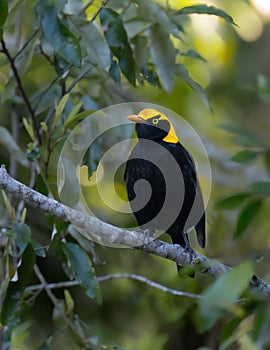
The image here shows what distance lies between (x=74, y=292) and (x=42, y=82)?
1.54 m

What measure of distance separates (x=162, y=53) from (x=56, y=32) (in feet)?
1.87

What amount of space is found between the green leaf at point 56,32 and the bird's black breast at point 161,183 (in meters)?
0.77

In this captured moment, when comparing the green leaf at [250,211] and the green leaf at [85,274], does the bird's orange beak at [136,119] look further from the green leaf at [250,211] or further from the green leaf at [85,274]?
the green leaf at [250,211]

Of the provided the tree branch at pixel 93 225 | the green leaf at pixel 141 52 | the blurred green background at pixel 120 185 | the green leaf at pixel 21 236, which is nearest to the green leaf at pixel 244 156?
the blurred green background at pixel 120 185

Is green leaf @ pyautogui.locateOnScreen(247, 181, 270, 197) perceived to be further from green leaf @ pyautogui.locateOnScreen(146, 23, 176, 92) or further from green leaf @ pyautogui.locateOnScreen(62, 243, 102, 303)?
green leaf @ pyautogui.locateOnScreen(146, 23, 176, 92)

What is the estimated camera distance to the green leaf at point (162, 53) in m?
3.75

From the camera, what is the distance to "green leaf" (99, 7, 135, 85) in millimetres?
3590

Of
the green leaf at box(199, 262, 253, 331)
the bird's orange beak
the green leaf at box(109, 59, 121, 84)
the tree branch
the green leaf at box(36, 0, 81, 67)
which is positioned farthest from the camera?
the bird's orange beak

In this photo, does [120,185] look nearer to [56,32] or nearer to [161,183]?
[161,183]

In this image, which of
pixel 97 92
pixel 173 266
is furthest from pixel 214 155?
pixel 97 92

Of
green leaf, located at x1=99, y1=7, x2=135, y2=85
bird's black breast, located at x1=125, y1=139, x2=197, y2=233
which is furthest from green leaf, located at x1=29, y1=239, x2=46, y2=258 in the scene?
green leaf, located at x1=99, y1=7, x2=135, y2=85

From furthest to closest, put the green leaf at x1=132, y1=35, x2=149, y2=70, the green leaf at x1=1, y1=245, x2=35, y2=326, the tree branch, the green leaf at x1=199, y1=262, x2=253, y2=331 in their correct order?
the green leaf at x1=132, y1=35, x2=149, y2=70 < the green leaf at x1=1, y1=245, x2=35, y2=326 < the tree branch < the green leaf at x1=199, y1=262, x2=253, y2=331

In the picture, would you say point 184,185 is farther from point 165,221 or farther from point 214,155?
point 214,155

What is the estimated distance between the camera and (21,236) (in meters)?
3.15
